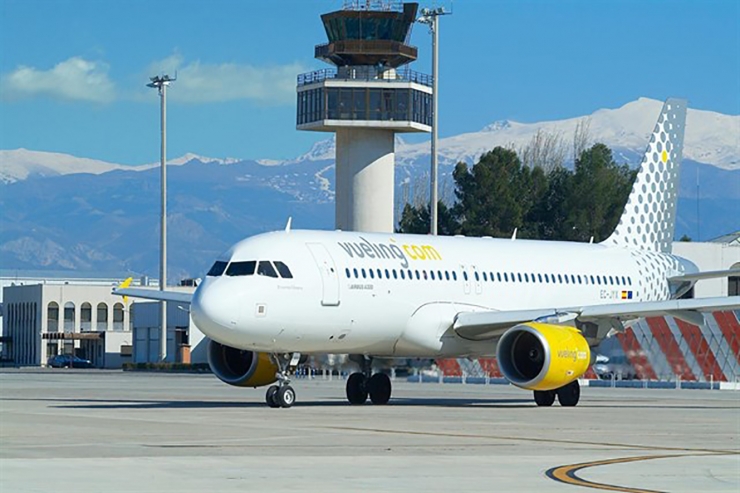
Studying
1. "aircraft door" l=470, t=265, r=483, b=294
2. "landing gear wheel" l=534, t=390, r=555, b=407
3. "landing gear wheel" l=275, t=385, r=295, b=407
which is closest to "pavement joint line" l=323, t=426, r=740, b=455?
"landing gear wheel" l=275, t=385, r=295, b=407

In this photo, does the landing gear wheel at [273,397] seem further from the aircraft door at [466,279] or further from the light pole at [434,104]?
the light pole at [434,104]

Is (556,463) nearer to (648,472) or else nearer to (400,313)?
(648,472)

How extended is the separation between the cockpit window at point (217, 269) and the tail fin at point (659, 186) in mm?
15673

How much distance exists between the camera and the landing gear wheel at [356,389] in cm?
3494

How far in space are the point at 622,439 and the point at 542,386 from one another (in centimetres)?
947

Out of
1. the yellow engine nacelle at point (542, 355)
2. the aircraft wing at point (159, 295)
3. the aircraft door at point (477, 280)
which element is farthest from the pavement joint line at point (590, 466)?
the aircraft wing at point (159, 295)

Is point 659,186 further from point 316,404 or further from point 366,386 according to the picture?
point 316,404

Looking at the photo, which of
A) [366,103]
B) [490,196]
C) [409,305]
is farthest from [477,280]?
[490,196]

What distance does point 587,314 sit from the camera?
111ft

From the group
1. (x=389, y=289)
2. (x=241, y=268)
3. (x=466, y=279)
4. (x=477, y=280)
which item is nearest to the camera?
(x=241, y=268)

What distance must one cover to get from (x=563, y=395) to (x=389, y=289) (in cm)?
495

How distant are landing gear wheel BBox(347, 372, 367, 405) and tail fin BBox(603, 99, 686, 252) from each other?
11604 mm

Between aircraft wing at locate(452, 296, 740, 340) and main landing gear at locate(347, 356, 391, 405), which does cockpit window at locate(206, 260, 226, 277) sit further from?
aircraft wing at locate(452, 296, 740, 340)

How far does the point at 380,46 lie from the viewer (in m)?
84.3
